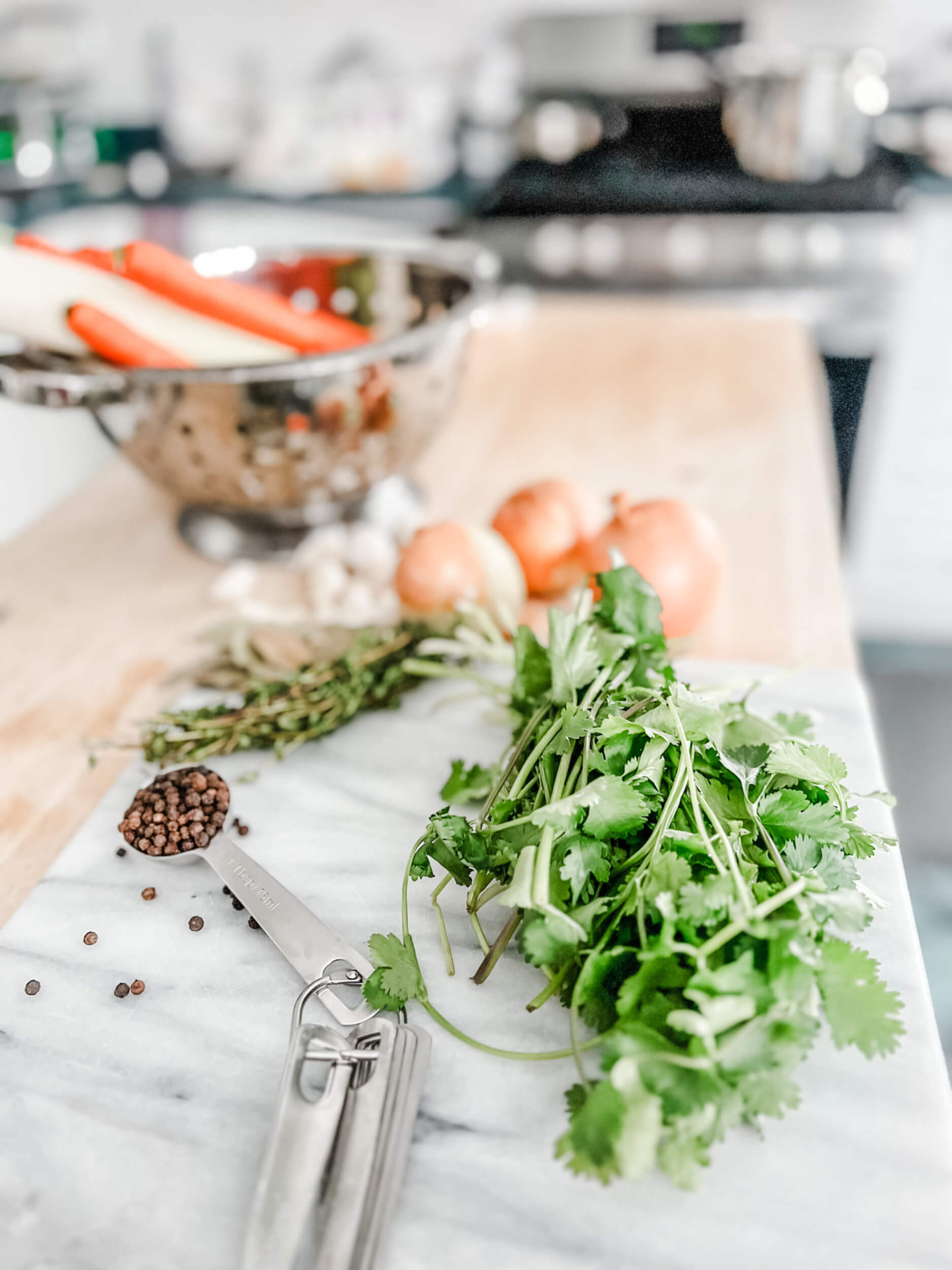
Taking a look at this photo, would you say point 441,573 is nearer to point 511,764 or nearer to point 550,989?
point 511,764

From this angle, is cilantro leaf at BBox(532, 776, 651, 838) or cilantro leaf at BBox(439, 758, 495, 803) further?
cilantro leaf at BBox(439, 758, 495, 803)

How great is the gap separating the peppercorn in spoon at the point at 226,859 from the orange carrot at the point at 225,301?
521mm

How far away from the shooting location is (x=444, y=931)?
0.64 meters

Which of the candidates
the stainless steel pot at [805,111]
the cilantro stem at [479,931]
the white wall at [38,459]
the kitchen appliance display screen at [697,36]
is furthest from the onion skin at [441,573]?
the kitchen appliance display screen at [697,36]

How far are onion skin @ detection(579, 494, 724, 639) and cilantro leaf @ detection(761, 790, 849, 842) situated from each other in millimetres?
284

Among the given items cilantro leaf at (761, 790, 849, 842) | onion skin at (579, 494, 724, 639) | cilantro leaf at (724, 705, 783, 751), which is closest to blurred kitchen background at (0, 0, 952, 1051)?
onion skin at (579, 494, 724, 639)

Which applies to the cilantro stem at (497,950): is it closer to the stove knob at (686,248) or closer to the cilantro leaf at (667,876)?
the cilantro leaf at (667,876)

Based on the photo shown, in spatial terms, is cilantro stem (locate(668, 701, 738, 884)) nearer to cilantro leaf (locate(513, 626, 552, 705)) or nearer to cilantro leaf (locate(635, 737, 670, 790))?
cilantro leaf (locate(635, 737, 670, 790))

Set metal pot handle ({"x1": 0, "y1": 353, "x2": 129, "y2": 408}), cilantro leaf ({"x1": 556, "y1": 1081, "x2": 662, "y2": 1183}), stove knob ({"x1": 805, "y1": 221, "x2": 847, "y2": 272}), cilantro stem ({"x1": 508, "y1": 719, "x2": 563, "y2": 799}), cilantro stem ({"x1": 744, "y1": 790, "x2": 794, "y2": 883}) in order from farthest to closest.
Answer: stove knob ({"x1": 805, "y1": 221, "x2": 847, "y2": 272}), metal pot handle ({"x1": 0, "y1": 353, "x2": 129, "y2": 408}), cilantro stem ({"x1": 508, "y1": 719, "x2": 563, "y2": 799}), cilantro stem ({"x1": 744, "y1": 790, "x2": 794, "y2": 883}), cilantro leaf ({"x1": 556, "y1": 1081, "x2": 662, "y2": 1183})

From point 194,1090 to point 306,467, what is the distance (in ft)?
2.15

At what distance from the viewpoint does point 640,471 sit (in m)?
1.28

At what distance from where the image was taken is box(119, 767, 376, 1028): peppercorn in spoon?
0.61 m

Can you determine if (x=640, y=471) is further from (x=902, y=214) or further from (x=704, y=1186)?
(x=902, y=214)

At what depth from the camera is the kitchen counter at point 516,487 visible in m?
0.89
